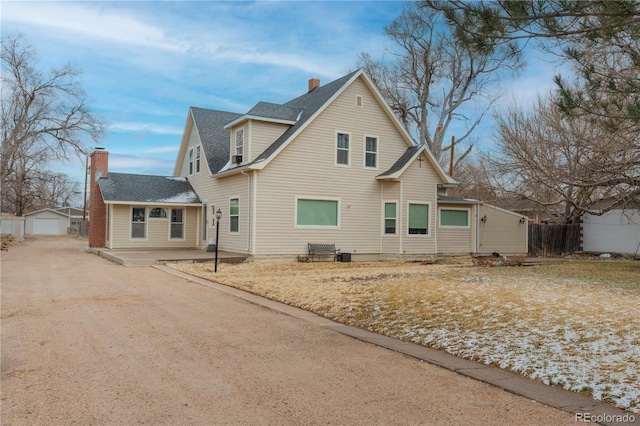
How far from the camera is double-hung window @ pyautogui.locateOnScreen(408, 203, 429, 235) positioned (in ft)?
68.7

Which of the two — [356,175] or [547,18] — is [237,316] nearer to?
[547,18]

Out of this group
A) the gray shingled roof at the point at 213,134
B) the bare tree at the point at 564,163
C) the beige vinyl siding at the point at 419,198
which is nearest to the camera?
the bare tree at the point at 564,163

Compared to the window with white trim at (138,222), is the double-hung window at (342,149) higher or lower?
higher

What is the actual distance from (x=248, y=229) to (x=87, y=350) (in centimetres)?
1243

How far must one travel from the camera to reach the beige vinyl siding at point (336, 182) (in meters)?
18.6

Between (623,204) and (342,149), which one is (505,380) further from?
(342,149)

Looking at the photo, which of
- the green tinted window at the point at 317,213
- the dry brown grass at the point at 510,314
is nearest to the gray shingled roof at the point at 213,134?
the green tinted window at the point at 317,213

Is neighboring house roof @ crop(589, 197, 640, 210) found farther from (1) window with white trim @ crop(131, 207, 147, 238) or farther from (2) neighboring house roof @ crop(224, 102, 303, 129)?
(1) window with white trim @ crop(131, 207, 147, 238)

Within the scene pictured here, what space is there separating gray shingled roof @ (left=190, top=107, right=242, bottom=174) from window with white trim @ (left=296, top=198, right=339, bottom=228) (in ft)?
15.9

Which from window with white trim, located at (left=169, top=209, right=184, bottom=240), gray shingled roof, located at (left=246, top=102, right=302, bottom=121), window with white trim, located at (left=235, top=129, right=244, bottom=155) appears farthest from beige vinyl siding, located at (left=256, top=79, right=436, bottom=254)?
window with white trim, located at (left=169, top=209, right=184, bottom=240)

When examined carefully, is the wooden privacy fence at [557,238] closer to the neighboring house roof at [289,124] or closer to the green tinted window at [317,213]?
the neighboring house roof at [289,124]

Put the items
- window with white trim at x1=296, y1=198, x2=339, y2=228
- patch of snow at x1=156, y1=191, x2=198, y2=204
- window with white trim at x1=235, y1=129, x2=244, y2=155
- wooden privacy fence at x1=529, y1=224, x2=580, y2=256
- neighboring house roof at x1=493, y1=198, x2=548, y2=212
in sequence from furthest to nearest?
1. wooden privacy fence at x1=529, y1=224, x2=580, y2=256
2. neighboring house roof at x1=493, y1=198, x2=548, y2=212
3. patch of snow at x1=156, y1=191, x2=198, y2=204
4. window with white trim at x1=235, y1=129, x2=244, y2=155
5. window with white trim at x1=296, y1=198, x2=339, y2=228

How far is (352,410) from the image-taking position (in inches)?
166

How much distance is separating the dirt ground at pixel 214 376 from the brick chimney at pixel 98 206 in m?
16.7
